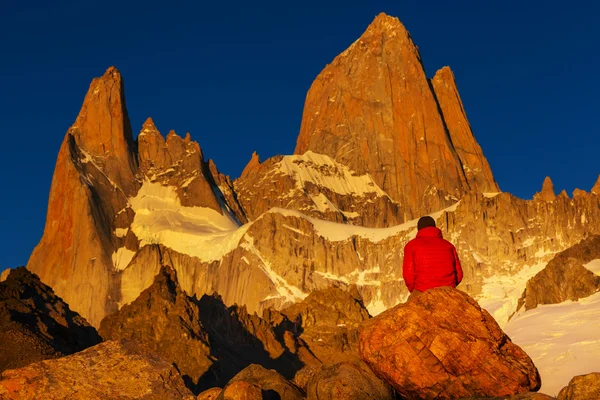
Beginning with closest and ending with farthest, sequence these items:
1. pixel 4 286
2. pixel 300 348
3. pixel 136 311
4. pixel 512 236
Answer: pixel 4 286, pixel 136 311, pixel 300 348, pixel 512 236

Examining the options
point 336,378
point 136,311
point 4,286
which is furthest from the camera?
point 136,311

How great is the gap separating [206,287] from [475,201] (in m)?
49.6

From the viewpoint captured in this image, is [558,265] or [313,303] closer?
[558,265]

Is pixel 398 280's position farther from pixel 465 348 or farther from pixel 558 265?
pixel 465 348

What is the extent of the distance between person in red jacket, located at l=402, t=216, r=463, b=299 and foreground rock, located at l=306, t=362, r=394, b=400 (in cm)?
192

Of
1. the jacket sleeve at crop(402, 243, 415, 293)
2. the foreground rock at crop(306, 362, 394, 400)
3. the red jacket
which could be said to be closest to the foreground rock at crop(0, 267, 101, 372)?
the foreground rock at crop(306, 362, 394, 400)

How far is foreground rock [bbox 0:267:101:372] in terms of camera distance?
1433 inches

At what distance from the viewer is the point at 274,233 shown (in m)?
194

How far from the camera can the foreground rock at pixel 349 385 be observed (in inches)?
859

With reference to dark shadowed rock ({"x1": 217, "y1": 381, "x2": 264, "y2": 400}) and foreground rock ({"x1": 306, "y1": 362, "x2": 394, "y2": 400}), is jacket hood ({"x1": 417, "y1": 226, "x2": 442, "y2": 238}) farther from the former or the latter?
dark shadowed rock ({"x1": 217, "y1": 381, "x2": 264, "y2": 400})

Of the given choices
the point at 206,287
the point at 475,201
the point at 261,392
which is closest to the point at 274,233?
the point at 206,287

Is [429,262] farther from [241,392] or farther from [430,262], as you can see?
[241,392]

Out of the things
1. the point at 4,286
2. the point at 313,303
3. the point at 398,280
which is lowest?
the point at 4,286

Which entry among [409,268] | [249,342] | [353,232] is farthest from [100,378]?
[353,232]
